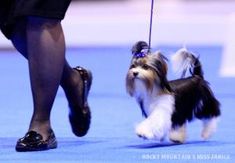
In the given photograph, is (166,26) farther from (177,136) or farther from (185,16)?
(177,136)

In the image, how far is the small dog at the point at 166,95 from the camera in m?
3.46

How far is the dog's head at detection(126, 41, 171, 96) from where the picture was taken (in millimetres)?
3445

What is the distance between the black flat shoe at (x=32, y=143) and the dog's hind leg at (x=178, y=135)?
1.85 feet

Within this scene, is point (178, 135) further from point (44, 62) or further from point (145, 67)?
point (44, 62)

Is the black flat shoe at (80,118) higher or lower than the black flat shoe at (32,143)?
lower

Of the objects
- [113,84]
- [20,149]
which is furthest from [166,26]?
[20,149]

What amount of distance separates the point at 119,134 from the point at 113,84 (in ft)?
9.54

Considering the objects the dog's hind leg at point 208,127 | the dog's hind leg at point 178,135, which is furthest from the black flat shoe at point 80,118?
the dog's hind leg at point 208,127

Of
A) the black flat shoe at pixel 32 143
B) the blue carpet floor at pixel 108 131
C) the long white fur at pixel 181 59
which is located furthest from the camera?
the long white fur at pixel 181 59

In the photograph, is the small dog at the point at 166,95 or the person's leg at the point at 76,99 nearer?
the small dog at the point at 166,95

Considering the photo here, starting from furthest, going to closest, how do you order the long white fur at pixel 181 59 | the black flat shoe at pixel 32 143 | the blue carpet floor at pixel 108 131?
the long white fur at pixel 181 59 → the black flat shoe at pixel 32 143 → the blue carpet floor at pixel 108 131

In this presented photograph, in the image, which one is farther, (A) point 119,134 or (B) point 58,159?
(A) point 119,134

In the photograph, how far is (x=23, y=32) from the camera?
3564 millimetres

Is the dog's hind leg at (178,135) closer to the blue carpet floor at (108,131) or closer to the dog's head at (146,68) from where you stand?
the blue carpet floor at (108,131)
